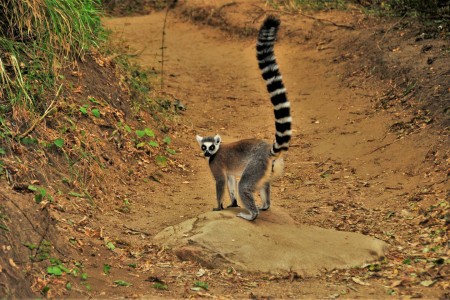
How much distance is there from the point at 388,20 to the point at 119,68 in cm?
614

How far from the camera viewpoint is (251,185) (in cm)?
722

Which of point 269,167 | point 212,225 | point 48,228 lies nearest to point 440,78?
point 269,167

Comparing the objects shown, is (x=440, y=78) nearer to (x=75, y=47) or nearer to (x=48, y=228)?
(x=75, y=47)

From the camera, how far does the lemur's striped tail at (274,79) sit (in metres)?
6.95

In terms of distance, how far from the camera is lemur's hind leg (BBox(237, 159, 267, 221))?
7.19m

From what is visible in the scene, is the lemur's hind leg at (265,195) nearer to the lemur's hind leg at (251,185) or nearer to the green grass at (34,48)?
the lemur's hind leg at (251,185)

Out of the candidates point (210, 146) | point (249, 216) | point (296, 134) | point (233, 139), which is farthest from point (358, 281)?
point (296, 134)

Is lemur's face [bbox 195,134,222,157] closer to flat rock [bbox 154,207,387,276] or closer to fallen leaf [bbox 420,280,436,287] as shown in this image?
flat rock [bbox 154,207,387,276]

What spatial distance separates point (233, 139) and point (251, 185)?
3.97 meters

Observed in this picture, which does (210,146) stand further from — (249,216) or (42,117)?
(42,117)

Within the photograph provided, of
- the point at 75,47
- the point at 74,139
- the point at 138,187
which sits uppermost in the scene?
the point at 75,47

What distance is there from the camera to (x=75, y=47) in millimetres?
10000

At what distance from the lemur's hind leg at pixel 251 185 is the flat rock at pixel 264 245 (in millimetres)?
119

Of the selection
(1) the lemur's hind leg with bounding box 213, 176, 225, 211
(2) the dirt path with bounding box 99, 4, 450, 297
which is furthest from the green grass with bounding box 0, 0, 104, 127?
(1) the lemur's hind leg with bounding box 213, 176, 225, 211
